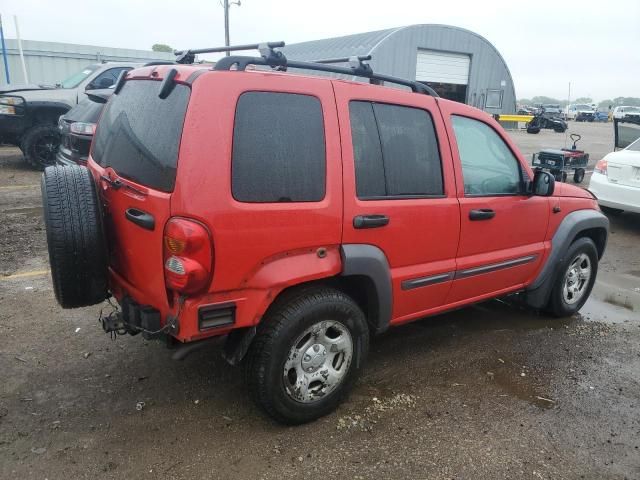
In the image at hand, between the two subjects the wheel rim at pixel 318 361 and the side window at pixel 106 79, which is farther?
A: the side window at pixel 106 79

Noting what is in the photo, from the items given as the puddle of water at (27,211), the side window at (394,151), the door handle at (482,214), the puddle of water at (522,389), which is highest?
the side window at (394,151)

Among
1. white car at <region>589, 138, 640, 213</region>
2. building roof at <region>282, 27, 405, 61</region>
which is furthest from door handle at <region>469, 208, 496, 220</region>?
building roof at <region>282, 27, 405, 61</region>

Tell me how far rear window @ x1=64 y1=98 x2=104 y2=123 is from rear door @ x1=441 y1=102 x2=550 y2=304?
5566 millimetres

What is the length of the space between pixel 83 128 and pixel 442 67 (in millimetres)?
24102

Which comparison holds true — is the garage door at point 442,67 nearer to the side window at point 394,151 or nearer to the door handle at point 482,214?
the door handle at point 482,214

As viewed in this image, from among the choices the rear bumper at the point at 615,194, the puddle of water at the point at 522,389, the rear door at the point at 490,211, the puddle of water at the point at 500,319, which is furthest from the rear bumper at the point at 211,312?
the rear bumper at the point at 615,194

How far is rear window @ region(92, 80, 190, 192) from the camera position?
2.52 m

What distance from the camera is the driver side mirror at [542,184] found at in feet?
12.6

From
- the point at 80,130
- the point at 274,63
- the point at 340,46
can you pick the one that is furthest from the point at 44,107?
the point at 340,46

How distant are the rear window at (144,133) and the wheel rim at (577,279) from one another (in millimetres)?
3567

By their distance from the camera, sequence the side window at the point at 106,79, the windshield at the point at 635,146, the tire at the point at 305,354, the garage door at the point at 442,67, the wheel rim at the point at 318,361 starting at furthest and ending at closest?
the garage door at the point at 442,67 < the side window at the point at 106,79 < the windshield at the point at 635,146 < the wheel rim at the point at 318,361 < the tire at the point at 305,354

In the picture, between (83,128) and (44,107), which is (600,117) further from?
(83,128)

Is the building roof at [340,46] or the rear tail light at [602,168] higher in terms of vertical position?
the building roof at [340,46]

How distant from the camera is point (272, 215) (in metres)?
2.62
